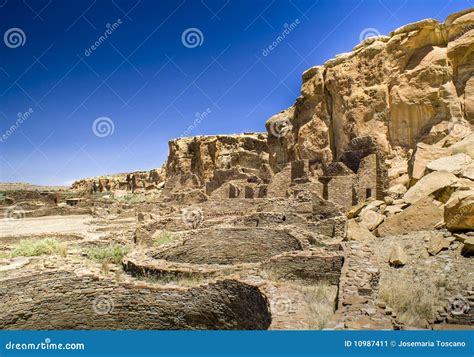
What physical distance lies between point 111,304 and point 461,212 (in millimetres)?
7452

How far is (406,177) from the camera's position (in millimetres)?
17906

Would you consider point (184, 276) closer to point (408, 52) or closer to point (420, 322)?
point (420, 322)

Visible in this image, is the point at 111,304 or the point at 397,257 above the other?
the point at 397,257

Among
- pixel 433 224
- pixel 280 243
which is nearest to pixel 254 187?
pixel 280 243

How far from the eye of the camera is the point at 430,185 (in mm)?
10359

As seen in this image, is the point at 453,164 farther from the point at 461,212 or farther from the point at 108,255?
the point at 108,255

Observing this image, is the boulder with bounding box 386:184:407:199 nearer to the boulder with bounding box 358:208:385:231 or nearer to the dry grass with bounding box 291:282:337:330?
the boulder with bounding box 358:208:385:231

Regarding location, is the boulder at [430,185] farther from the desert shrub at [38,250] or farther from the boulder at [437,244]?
the desert shrub at [38,250]

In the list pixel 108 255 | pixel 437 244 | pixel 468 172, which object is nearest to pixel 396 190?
pixel 468 172

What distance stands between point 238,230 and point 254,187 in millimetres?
9324

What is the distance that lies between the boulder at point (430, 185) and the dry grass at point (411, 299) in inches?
183

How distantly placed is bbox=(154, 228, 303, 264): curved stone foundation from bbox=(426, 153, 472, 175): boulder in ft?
18.6

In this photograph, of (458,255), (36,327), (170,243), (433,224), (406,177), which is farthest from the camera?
(406,177)

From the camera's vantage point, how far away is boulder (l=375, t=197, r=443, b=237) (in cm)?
895
